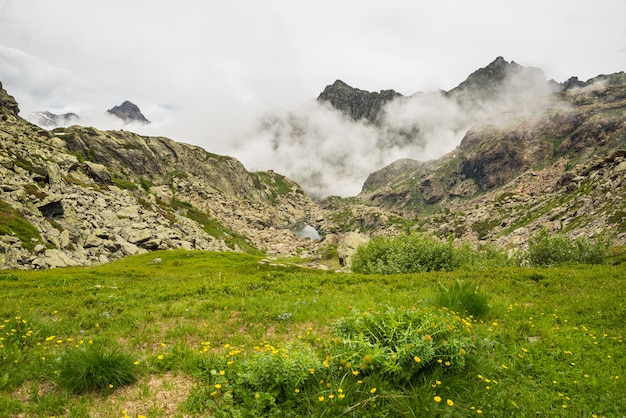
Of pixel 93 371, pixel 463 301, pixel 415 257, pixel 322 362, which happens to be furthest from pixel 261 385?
pixel 415 257

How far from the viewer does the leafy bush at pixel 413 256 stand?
40156 mm

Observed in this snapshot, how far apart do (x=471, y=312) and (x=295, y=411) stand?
9103 millimetres

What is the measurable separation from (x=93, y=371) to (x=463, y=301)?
1255 centimetres

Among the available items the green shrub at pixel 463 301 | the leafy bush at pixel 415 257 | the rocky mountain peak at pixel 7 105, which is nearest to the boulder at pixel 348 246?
the leafy bush at pixel 415 257

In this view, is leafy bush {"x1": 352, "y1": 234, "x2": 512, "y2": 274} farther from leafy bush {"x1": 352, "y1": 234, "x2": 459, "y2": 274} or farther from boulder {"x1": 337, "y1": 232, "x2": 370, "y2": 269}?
boulder {"x1": 337, "y1": 232, "x2": 370, "y2": 269}

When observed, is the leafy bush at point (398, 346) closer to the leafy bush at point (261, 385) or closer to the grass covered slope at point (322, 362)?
the grass covered slope at point (322, 362)

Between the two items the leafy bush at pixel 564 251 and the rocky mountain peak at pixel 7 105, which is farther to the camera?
the rocky mountain peak at pixel 7 105

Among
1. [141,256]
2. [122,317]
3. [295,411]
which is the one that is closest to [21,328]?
[122,317]

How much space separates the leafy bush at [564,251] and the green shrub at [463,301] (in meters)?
35.3

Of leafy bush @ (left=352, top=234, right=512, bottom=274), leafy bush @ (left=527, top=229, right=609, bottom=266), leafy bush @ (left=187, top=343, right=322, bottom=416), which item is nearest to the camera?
leafy bush @ (left=187, top=343, right=322, bottom=416)

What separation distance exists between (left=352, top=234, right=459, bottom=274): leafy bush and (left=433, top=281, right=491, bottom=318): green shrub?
2481 cm

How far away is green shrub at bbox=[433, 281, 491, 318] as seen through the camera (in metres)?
13.3

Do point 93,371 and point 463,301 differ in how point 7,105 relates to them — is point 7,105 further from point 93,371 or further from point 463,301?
point 463,301

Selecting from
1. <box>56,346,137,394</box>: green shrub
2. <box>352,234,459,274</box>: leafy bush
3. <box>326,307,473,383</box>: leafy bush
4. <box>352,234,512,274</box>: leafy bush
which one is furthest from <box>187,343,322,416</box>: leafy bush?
<box>352,234,459,274</box>: leafy bush
